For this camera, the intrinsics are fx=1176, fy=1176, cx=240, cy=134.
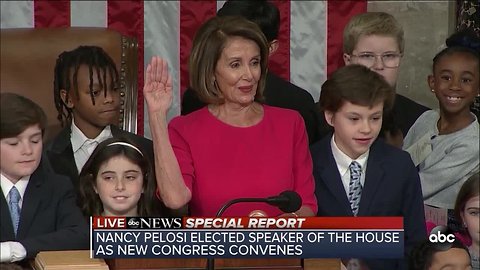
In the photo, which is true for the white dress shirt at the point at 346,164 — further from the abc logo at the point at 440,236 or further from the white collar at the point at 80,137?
the white collar at the point at 80,137

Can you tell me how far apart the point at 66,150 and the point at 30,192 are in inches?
10.9

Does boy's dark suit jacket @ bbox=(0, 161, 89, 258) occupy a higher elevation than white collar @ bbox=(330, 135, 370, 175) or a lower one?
lower

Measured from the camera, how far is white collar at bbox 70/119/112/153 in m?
2.73

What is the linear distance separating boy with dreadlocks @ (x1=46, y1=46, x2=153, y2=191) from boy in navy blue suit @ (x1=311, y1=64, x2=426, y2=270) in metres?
0.42

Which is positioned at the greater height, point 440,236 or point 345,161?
point 345,161

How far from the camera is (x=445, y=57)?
2816 millimetres

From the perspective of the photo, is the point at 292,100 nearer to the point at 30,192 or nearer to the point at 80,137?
the point at 80,137

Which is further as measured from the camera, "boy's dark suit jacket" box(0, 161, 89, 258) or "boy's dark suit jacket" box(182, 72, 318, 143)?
"boy's dark suit jacket" box(182, 72, 318, 143)

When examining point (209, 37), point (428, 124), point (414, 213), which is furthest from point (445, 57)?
point (209, 37)

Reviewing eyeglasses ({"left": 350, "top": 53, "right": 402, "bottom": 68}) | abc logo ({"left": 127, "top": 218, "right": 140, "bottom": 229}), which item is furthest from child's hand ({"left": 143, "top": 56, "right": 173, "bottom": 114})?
eyeglasses ({"left": 350, "top": 53, "right": 402, "bottom": 68})

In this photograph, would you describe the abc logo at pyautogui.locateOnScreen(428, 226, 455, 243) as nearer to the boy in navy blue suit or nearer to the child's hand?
the boy in navy blue suit

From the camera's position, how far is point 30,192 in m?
2.46

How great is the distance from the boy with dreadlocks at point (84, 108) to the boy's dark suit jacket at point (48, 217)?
14cm

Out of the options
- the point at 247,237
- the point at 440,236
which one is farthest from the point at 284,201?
the point at 440,236
